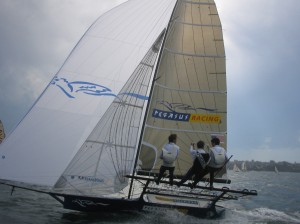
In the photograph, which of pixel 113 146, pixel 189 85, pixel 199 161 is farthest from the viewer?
pixel 189 85

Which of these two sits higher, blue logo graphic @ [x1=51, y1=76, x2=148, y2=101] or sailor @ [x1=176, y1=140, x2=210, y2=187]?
blue logo graphic @ [x1=51, y1=76, x2=148, y2=101]

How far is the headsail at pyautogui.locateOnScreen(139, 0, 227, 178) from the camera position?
14.8 m

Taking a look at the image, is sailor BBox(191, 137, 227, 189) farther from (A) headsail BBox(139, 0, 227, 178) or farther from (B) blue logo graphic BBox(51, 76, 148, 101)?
(B) blue logo graphic BBox(51, 76, 148, 101)

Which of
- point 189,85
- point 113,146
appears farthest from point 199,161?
point 189,85

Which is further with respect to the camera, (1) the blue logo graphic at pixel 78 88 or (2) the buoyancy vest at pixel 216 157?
(1) the blue logo graphic at pixel 78 88

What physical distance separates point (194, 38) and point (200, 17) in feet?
3.28

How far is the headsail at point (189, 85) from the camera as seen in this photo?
1484 centimetres

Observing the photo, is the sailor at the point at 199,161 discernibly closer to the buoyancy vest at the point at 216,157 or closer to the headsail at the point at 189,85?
the buoyancy vest at the point at 216,157

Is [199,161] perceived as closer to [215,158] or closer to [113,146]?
[215,158]

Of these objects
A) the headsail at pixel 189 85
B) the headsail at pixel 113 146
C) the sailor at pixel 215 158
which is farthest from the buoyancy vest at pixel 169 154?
the headsail at pixel 189 85

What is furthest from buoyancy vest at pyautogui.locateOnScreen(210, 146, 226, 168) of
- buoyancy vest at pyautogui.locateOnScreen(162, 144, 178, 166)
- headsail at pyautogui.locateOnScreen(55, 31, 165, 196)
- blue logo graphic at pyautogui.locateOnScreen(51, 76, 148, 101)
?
blue logo graphic at pyautogui.locateOnScreen(51, 76, 148, 101)

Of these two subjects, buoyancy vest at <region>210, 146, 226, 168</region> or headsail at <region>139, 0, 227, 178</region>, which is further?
headsail at <region>139, 0, 227, 178</region>

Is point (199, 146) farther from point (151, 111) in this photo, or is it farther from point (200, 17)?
point (200, 17)

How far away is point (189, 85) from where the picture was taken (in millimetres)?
15391
